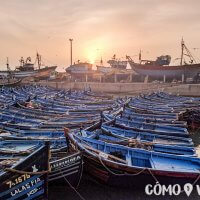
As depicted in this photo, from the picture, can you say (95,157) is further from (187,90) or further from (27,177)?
(187,90)

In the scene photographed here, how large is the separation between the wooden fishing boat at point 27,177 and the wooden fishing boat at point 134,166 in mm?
2108

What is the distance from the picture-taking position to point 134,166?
9.79 m

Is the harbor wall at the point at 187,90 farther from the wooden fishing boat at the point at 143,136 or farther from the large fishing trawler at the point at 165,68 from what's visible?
the wooden fishing boat at the point at 143,136

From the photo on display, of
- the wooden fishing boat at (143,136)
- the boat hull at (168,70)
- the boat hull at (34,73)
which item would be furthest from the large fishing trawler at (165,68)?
the wooden fishing boat at (143,136)

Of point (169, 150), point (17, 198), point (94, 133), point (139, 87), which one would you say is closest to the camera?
point (17, 198)

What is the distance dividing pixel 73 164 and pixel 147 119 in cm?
931

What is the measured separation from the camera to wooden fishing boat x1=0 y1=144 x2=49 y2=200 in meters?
7.67

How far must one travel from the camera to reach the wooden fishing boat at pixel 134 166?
31.8 ft

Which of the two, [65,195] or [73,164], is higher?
[73,164]

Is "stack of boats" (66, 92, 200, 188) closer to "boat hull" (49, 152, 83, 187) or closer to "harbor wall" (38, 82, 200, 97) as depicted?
"boat hull" (49, 152, 83, 187)

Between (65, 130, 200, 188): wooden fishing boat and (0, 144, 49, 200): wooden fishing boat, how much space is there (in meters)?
2.11

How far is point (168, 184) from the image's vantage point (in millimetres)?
9953

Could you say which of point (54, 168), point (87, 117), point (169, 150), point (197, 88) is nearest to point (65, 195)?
point (54, 168)

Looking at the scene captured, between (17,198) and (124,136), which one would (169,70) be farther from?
(17,198)
